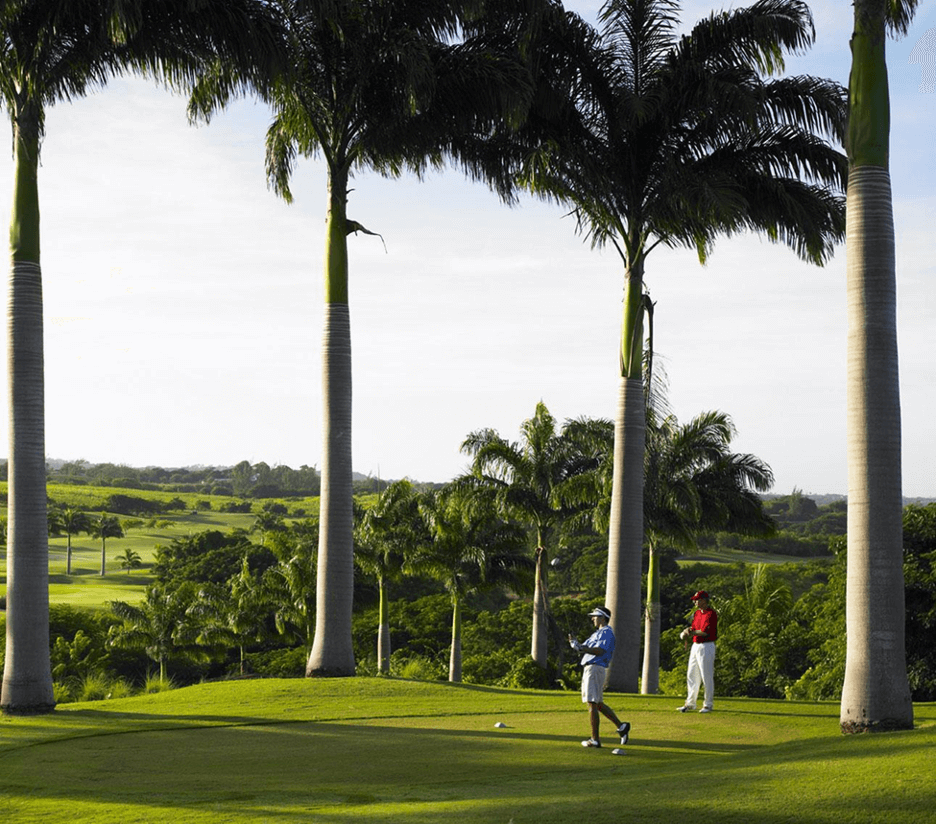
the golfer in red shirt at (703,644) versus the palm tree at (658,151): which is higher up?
the palm tree at (658,151)

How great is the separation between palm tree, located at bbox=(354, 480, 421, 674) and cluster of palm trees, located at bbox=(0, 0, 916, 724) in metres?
24.8

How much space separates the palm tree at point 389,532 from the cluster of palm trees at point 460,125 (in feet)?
81.4

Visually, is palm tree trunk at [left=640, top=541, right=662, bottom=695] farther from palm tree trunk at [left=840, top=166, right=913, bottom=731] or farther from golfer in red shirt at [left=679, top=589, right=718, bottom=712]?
palm tree trunk at [left=840, top=166, right=913, bottom=731]

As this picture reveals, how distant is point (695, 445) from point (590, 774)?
26761 mm

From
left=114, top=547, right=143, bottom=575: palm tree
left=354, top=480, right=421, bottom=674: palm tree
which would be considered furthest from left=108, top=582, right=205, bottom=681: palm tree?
left=114, top=547, right=143, bottom=575: palm tree

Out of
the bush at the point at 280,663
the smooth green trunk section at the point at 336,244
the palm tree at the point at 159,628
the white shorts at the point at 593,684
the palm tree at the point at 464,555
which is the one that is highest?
the smooth green trunk section at the point at 336,244

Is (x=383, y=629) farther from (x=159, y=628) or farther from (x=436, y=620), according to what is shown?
(x=159, y=628)

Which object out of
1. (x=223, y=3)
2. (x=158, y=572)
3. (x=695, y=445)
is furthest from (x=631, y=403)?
(x=158, y=572)

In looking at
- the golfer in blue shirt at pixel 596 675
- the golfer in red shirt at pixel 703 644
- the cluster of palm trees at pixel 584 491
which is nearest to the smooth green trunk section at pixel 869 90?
the golfer in red shirt at pixel 703 644

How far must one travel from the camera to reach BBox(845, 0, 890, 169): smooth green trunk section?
12148 mm

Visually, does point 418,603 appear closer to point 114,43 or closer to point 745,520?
point 745,520

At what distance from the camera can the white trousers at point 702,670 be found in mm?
13750

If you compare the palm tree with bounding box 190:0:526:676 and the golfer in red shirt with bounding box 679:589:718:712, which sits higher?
the palm tree with bounding box 190:0:526:676

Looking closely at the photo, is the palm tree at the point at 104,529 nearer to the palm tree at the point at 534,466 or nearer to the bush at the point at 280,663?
the bush at the point at 280,663
